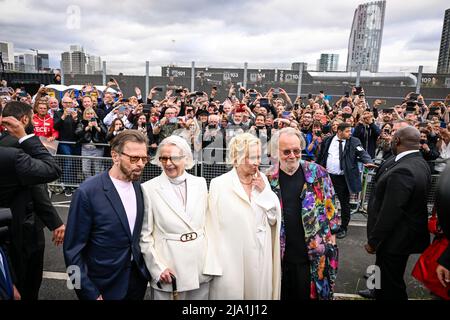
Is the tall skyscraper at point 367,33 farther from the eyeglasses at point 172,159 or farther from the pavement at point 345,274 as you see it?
the eyeglasses at point 172,159

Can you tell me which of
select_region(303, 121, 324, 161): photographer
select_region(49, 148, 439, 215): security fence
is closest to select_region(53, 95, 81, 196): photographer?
select_region(49, 148, 439, 215): security fence

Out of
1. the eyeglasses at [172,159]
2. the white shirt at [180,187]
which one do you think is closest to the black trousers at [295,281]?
the white shirt at [180,187]

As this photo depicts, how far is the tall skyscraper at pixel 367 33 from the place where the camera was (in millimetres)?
7328

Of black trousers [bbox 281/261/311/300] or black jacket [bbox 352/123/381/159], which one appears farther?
black jacket [bbox 352/123/381/159]

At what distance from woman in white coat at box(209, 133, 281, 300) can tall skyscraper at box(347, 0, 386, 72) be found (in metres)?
5.11

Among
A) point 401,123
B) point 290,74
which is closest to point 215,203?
point 401,123

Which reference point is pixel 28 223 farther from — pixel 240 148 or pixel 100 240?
pixel 240 148

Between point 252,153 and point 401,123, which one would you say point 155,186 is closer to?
point 252,153

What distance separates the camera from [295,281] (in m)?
2.66

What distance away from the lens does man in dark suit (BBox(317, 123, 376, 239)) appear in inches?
203

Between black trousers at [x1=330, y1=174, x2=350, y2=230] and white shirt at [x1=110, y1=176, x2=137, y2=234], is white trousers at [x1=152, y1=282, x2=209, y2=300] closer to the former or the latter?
white shirt at [x1=110, y1=176, x2=137, y2=234]

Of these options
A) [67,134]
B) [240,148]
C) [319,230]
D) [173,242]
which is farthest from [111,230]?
[67,134]

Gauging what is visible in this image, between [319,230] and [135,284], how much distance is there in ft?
5.08
